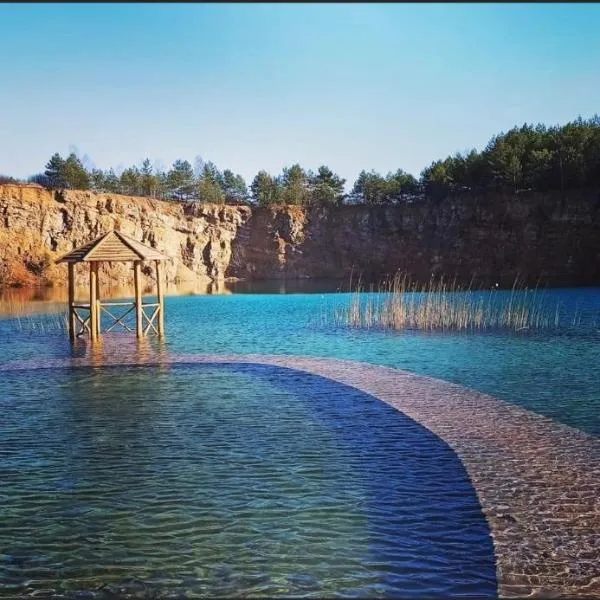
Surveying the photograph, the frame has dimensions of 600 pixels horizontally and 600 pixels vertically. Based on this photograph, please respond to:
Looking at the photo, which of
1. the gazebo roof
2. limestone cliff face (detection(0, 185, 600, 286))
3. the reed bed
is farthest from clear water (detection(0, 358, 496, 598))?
limestone cliff face (detection(0, 185, 600, 286))

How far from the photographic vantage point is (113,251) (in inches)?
682

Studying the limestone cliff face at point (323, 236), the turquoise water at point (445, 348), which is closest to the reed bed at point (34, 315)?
the turquoise water at point (445, 348)

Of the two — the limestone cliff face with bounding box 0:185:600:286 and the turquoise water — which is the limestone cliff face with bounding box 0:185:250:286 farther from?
the turquoise water

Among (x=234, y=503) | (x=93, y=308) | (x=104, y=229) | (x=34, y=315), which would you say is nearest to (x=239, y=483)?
(x=234, y=503)

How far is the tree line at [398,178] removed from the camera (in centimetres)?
4906

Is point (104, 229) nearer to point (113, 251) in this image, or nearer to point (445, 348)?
point (113, 251)

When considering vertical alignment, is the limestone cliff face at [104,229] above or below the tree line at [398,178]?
below

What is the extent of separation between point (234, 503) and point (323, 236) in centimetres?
5463

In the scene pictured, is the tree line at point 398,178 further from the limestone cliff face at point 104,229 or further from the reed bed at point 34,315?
the reed bed at point 34,315

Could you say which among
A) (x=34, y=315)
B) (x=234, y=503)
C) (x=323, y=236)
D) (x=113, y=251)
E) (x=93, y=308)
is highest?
(x=323, y=236)

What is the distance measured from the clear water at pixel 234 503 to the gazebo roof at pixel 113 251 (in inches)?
304

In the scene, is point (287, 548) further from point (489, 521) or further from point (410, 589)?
point (489, 521)

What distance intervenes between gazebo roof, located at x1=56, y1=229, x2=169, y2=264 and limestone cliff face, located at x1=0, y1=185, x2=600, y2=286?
99.0 ft

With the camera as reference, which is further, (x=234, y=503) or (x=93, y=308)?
(x=93, y=308)
